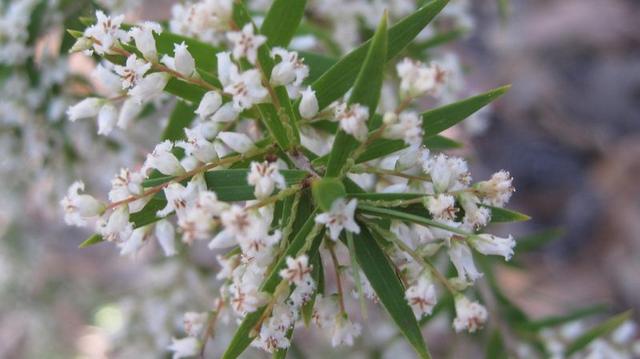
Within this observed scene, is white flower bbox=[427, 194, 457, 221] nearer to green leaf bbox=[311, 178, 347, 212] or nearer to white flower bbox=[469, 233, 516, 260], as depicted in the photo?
white flower bbox=[469, 233, 516, 260]

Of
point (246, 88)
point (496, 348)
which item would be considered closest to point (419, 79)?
point (246, 88)

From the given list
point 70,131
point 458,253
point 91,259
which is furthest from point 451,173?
point 91,259

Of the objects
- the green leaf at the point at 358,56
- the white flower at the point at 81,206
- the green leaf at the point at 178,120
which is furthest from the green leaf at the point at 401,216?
the green leaf at the point at 178,120

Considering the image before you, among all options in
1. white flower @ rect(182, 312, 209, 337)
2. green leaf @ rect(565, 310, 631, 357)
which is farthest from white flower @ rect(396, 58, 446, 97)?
green leaf @ rect(565, 310, 631, 357)

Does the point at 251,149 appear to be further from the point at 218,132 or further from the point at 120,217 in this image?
the point at 120,217

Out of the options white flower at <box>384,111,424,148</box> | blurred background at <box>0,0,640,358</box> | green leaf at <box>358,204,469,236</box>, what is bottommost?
blurred background at <box>0,0,640,358</box>

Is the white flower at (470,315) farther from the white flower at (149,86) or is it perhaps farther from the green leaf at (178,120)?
the green leaf at (178,120)

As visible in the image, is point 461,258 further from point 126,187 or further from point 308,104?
point 126,187

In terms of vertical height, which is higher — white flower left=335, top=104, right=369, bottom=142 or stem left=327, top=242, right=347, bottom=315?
white flower left=335, top=104, right=369, bottom=142
